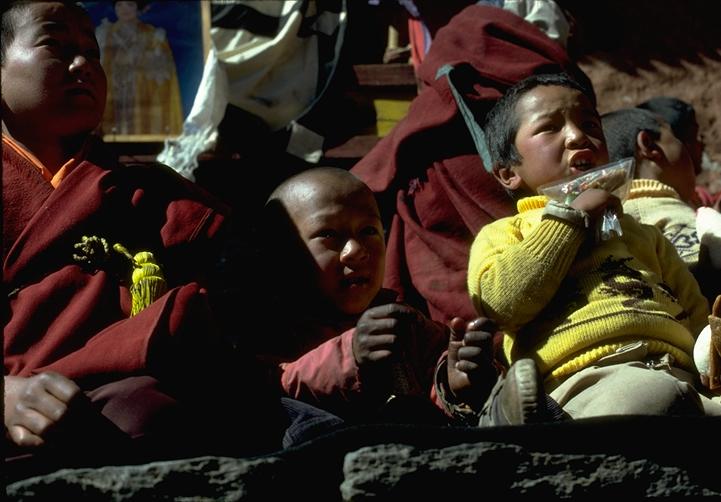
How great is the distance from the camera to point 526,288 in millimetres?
2557

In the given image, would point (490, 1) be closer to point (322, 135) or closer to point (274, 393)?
point (322, 135)

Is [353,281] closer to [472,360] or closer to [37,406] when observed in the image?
[472,360]

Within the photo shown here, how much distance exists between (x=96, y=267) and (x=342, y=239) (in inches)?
26.7

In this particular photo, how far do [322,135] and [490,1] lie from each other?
887mm

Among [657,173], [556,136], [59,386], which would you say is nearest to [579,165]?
[556,136]

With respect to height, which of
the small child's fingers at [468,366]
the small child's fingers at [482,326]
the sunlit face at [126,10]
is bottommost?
the small child's fingers at [468,366]

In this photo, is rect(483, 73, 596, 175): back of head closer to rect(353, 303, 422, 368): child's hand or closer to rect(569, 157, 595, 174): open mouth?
rect(569, 157, 595, 174): open mouth

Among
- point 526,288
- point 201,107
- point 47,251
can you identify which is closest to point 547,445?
point 526,288

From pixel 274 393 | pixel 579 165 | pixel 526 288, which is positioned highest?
pixel 579 165

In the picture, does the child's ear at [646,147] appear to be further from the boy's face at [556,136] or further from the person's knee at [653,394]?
the person's knee at [653,394]

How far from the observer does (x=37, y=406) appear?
2.04 meters

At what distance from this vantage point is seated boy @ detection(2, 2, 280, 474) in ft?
6.81

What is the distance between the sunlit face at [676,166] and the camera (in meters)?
3.68

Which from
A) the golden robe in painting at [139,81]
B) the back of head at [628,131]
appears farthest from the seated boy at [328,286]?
the golden robe in painting at [139,81]
